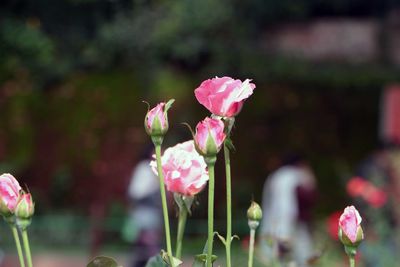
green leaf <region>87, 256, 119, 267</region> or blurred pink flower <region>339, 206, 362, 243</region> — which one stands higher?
blurred pink flower <region>339, 206, 362, 243</region>

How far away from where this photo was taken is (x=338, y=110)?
553 inches

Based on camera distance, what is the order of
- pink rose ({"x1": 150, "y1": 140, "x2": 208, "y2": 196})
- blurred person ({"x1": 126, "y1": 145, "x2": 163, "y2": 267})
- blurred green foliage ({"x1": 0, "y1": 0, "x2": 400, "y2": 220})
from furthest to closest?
blurred green foliage ({"x1": 0, "y1": 0, "x2": 400, "y2": 220}) → blurred person ({"x1": 126, "y1": 145, "x2": 163, "y2": 267}) → pink rose ({"x1": 150, "y1": 140, "x2": 208, "y2": 196})

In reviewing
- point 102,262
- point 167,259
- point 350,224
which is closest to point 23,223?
point 102,262

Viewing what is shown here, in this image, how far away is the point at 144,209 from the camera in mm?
6734

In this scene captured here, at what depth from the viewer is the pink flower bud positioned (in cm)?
165

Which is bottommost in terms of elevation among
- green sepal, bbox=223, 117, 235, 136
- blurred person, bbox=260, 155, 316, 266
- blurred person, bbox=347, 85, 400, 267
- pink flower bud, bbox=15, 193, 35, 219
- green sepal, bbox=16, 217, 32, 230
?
blurred person, bbox=260, 155, 316, 266

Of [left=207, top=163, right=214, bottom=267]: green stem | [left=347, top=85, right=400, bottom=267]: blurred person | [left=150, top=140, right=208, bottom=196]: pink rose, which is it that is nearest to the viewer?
[left=207, top=163, right=214, bottom=267]: green stem

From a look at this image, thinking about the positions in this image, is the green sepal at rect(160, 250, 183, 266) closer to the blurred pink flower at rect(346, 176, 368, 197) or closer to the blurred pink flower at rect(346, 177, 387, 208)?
the blurred pink flower at rect(346, 177, 387, 208)

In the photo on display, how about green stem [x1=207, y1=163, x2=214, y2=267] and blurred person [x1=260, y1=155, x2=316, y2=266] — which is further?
blurred person [x1=260, y1=155, x2=316, y2=266]

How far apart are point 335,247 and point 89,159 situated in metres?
6.64

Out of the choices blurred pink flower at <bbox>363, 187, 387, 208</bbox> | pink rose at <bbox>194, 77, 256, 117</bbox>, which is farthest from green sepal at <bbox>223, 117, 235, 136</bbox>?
blurred pink flower at <bbox>363, 187, 387, 208</bbox>

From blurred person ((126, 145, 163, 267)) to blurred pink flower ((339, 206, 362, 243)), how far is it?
4818mm

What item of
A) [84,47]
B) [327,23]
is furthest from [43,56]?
[327,23]

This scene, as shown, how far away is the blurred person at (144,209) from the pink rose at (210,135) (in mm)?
4855
